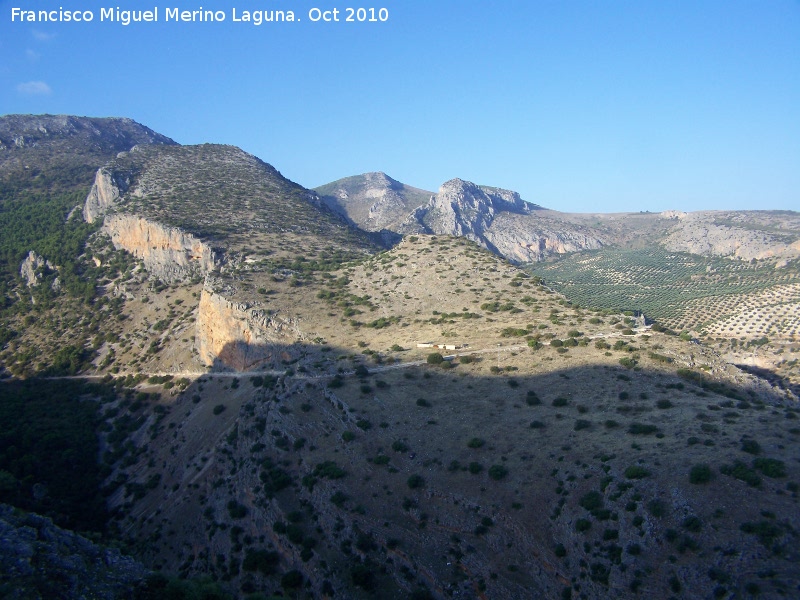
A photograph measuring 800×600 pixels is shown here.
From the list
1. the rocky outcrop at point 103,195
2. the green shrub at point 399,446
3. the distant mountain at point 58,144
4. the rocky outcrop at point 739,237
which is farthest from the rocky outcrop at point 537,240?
the green shrub at point 399,446

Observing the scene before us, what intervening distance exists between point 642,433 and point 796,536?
850 cm

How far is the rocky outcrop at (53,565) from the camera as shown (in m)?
15.1

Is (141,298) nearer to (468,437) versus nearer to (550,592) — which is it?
(468,437)

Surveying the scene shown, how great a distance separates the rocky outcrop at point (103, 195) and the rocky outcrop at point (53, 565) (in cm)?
6974

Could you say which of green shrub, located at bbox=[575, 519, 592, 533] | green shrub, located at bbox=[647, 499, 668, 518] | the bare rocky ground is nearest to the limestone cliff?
the bare rocky ground

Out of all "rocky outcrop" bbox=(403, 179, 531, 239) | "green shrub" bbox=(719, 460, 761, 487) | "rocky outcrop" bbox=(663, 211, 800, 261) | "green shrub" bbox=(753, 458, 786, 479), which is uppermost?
"rocky outcrop" bbox=(403, 179, 531, 239)

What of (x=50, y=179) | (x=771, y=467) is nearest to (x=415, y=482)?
(x=771, y=467)

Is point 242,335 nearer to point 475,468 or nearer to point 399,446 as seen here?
point 399,446

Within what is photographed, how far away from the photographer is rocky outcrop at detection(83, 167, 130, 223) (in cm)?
7719

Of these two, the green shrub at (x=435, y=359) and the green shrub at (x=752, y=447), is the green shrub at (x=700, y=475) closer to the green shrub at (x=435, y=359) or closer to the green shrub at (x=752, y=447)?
the green shrub at (x=752, y=447)

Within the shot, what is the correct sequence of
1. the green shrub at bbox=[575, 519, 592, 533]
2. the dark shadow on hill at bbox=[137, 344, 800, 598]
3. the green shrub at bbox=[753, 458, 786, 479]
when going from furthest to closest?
the green shrub at bbox=[575, 519, 592, 533] < the green shrub at bbox=[753, 458, 786, 479] < the dark shadow on hill at bbox=[137, 344, 800, 598]

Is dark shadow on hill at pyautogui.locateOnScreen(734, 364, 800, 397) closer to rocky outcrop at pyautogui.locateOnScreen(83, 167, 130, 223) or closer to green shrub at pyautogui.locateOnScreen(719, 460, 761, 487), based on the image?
green shrub at pyautogui.locateOnScreen(719, 460, 761, 487)

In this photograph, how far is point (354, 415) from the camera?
32.8m

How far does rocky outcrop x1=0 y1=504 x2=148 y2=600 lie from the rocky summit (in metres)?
0.10
